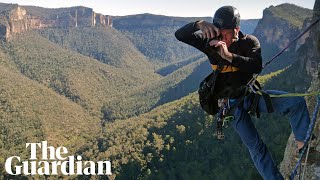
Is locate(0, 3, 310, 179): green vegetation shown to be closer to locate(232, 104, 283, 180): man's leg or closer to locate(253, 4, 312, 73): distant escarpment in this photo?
locate(232, 104, 283, 180): man's leg

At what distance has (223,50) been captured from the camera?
5277 millimetres

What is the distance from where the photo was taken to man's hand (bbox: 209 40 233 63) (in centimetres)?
528

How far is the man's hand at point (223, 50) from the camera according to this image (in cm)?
528

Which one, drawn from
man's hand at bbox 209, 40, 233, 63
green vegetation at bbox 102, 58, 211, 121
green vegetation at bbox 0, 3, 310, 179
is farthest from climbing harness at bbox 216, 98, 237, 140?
green vegetation at bbox 102, 58, 211, 121

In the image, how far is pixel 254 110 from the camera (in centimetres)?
572

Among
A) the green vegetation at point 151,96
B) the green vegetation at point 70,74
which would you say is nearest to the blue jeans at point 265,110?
the green vegetation at point 151,96

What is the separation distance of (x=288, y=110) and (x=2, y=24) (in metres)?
194

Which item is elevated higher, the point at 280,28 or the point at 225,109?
the point at 225,109

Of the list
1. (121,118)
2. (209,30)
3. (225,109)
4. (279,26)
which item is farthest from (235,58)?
(121,118)

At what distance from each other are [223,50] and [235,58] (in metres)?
0.22

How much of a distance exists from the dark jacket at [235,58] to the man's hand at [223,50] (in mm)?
76

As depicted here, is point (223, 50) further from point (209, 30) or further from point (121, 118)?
point (121, 118)

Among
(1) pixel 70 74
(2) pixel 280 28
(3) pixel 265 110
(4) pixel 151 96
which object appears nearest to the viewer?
(3) pixel 265 110

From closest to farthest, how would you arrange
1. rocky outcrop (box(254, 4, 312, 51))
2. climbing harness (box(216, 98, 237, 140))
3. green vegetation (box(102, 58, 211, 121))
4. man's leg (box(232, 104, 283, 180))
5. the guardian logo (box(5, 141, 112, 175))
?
man's leg (box(232, 104, 283, 180))
climbing harness (box(216, 98, 237, 140))
the guardian logo (box(5, 141, 112, 175))
rocky outcrop (box(254, 4, 312, 51))
green vegetation (box(102, 58, 211, 121))
